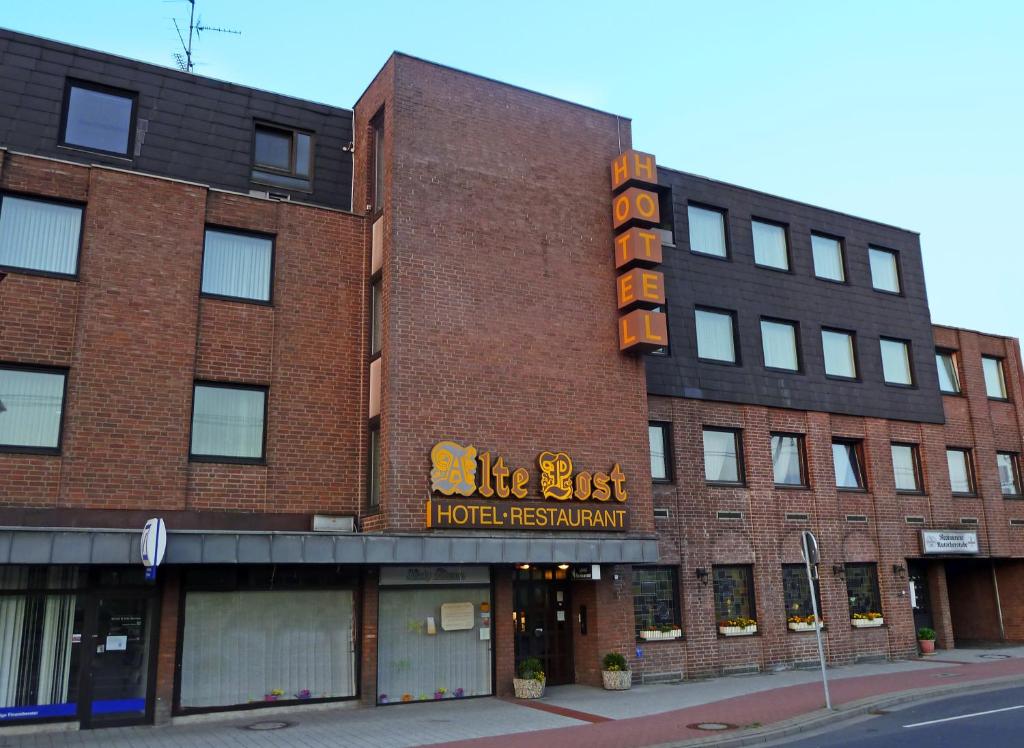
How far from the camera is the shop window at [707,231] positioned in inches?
939

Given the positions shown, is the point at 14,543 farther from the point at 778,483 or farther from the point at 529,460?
the point at 778,483

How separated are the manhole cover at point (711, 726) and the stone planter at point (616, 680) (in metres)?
4.09

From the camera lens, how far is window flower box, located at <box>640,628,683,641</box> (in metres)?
19.8

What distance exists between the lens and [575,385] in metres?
19.2

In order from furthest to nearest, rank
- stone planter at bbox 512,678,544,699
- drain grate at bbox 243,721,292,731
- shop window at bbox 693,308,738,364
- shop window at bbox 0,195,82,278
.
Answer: shop window at bbox 693,308,738,364 → stone planter at bbox 512,678,544,699 → shop window at bbox 0,195,82,278 → drain grate at bbox 243,721,292,731

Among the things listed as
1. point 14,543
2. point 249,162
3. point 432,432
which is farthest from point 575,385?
point 14,543

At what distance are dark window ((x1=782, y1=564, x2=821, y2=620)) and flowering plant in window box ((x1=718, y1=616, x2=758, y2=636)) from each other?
1331 millimetres

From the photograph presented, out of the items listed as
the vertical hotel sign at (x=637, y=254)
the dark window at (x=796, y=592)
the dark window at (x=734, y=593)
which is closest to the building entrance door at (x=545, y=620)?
the dark window at (x=734, y=593)

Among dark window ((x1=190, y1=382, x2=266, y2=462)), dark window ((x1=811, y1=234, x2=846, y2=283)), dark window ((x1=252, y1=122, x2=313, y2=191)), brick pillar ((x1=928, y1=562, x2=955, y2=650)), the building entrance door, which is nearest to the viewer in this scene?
dark window ((x1=190, y1=382, x2=266, y2=462))

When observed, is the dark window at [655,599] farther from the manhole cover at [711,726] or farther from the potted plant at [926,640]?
the potted plant at [926,640]

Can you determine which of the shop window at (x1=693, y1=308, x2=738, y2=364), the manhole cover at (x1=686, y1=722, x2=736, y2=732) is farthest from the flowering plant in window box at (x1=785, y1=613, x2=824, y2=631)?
the manhole cover at (x1=686, y1=722, x2=736, y2=732)

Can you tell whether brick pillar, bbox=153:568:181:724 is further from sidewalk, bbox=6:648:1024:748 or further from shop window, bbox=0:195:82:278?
shop window, bbox=0:195:82:278

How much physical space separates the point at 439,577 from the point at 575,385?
200 inches

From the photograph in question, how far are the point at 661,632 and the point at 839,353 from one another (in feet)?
34.5
